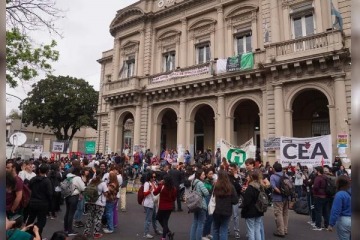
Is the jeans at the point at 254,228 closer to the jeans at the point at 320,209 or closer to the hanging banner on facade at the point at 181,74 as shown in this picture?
the jeans at the point at 320,209

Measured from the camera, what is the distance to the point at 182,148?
23.0 meters

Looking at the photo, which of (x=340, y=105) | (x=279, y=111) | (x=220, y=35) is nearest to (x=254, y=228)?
(x=340, y=105)

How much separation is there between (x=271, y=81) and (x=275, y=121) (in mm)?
2546

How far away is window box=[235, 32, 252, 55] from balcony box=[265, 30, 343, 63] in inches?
128

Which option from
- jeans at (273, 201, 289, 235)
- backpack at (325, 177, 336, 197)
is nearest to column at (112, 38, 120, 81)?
jeans at (273, 201, 289, 235)

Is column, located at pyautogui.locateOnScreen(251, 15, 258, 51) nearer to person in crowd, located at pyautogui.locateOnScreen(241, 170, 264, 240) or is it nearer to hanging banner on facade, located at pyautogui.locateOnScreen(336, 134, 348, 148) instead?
hanging banner on facade, located at pyautogui.locateOnScreen(336, 134, 348, 148)

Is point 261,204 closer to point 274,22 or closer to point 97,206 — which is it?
point 97,206

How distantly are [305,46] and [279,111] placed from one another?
157 inches

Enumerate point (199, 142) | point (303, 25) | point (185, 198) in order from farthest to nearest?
point (199, 142) → point (303, 25) → point (185, 198)

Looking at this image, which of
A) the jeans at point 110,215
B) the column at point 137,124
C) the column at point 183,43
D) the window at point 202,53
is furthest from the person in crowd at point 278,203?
the column at point 137,124

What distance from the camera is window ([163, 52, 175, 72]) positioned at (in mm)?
26531

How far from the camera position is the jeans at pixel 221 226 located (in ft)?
23.0

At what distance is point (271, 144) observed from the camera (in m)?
17.9

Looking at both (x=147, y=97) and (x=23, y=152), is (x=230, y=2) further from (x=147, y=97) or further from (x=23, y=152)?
(x=23, y=152)
